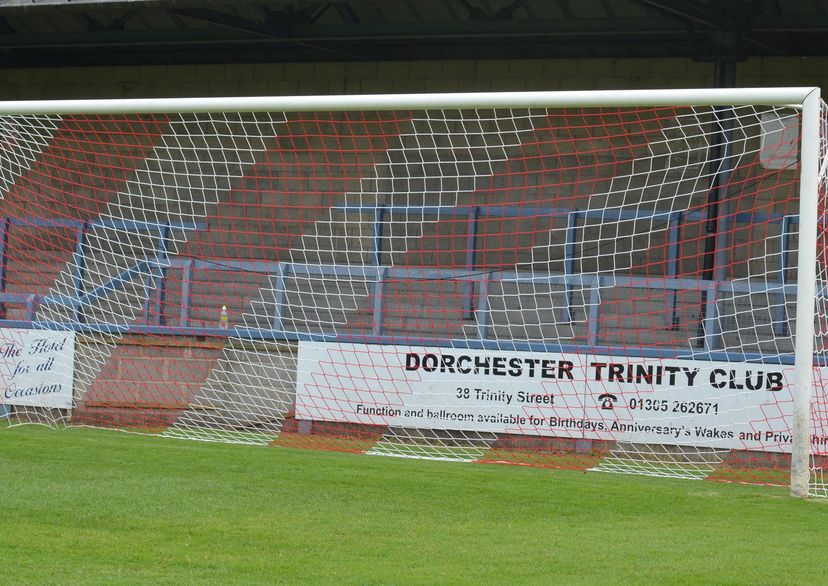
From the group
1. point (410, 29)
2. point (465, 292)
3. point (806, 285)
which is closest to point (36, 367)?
point (465, 292)

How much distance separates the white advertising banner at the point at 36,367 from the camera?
11.0m

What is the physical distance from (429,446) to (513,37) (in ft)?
19.8

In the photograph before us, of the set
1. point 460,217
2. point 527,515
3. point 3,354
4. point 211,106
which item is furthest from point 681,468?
point 460,217

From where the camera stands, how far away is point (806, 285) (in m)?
6.21

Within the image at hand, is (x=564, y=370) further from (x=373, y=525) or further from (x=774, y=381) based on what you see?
(x=373, y=525)

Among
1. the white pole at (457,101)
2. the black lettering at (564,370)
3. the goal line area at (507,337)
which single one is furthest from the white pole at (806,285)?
the black lettering at (564,370)

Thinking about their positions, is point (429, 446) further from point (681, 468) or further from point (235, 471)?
point (235, 471)

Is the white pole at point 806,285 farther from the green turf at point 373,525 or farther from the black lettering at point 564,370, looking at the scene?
the black lettering at point 564,370

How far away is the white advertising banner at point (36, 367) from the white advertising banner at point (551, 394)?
7.42 ft

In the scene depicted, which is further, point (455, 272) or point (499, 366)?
point (455, 272)

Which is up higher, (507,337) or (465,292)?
(465,292)

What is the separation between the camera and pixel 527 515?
611 cm

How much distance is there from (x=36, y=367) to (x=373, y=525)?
20.9 ft

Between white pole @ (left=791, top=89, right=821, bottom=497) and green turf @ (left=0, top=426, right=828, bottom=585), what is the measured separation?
417mm
